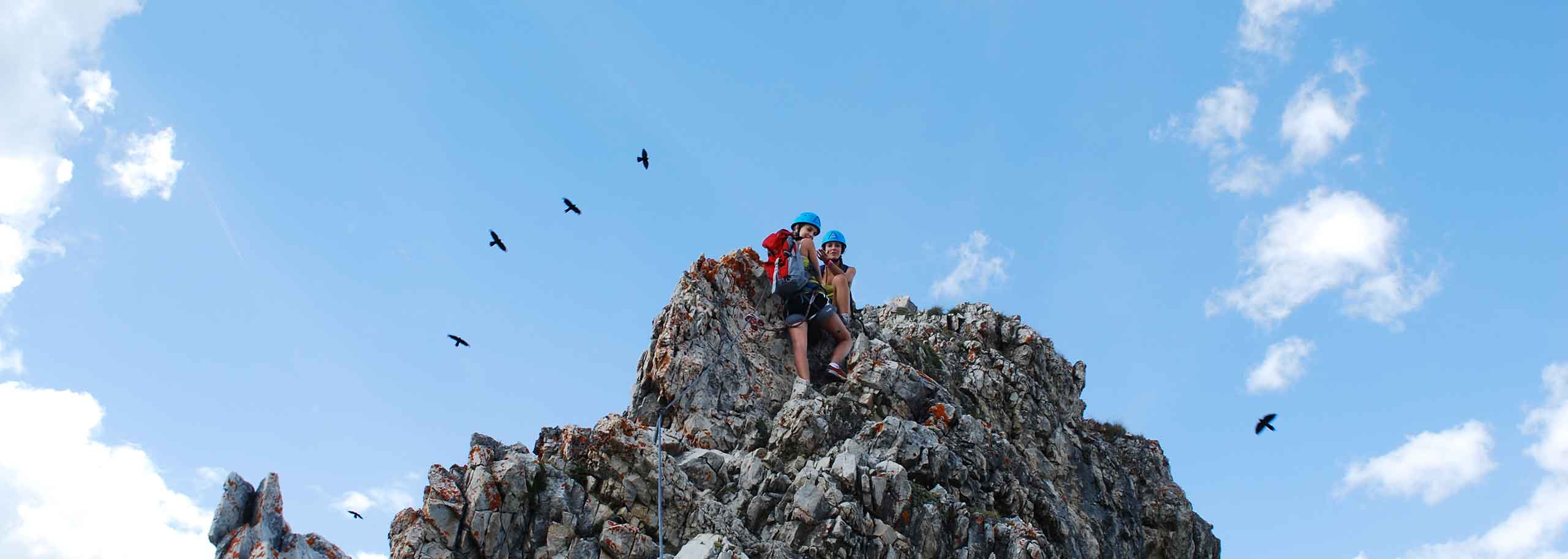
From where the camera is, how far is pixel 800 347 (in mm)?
24672

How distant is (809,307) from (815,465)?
5957mm

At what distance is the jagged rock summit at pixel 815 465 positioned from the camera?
18.4m

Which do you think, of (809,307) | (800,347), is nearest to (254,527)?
(800,347)

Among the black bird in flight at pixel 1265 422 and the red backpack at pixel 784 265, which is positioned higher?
the red backpack at pixel 784 265

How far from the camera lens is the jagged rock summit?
18.4m

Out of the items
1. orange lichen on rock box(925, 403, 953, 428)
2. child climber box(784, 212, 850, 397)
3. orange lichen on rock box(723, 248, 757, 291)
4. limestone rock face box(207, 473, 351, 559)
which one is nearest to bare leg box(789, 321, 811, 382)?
child climber box(784, 212, 850, 397)

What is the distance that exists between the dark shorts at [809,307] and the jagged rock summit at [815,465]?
64 cm

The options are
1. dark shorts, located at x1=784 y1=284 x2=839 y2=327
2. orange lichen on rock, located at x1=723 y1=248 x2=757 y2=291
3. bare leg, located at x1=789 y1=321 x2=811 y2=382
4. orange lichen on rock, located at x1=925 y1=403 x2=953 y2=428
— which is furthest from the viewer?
orange lichen on rock, located at x1=723 y1=248 x2=757 y2=291

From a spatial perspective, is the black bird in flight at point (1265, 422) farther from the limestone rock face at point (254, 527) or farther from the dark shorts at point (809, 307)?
the limestone rock face at point (254, 527)

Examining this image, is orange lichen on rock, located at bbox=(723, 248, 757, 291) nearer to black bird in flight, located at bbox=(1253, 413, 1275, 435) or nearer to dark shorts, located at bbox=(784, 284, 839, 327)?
dark shorts, located at bbox=(784, 284, 839, 327)

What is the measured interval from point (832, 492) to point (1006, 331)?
40.1ft

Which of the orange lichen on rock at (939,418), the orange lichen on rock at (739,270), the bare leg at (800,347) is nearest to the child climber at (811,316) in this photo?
the bare leg at (800,347)

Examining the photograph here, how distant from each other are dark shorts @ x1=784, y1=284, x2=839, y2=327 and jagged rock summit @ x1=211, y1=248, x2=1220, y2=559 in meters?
0.64

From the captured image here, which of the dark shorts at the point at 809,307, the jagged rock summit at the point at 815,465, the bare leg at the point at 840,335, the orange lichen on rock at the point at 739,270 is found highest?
the orange lichen on rock at the point at 739,270
